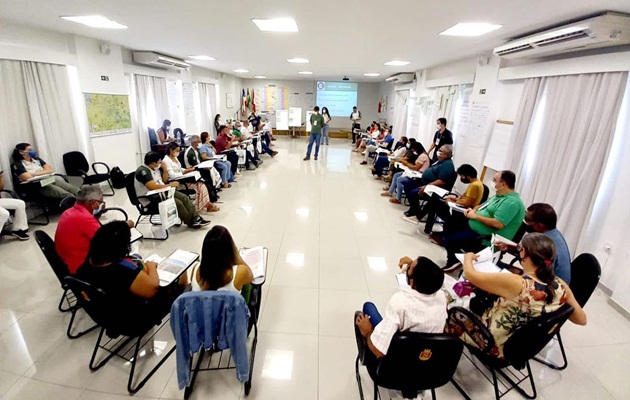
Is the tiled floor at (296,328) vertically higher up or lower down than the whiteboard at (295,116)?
lower down

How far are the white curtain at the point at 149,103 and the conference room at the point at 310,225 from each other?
0.05 m

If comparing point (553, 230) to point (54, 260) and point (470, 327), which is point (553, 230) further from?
point (54, 260)

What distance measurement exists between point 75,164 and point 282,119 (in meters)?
9.61

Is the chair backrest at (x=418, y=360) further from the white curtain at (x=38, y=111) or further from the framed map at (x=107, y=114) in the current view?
the framed map at (x=107, y=114)

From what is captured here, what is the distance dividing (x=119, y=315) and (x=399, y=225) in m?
3.69

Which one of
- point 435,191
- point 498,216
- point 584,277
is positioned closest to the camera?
point 584,277

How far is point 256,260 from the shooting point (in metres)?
2.16

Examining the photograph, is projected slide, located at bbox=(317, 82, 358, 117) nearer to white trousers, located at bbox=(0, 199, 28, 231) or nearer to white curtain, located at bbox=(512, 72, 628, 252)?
white curtain, located at bbox=(512, 72, 628, 252)

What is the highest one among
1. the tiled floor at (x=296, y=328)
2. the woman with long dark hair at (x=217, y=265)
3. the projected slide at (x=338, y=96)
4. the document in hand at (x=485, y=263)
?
the projected slide at (x=338, y=96)

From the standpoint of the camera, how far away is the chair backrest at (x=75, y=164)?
4.75 metres

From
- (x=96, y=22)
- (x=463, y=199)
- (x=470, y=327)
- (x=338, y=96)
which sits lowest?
(x=470, y=327)

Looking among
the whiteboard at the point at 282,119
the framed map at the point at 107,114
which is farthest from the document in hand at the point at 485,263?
the whiteboard at the point at 282,119

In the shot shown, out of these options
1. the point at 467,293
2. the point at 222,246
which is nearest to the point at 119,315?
the point at 222,246

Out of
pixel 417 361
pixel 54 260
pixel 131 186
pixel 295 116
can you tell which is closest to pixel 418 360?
pixel 417 361
